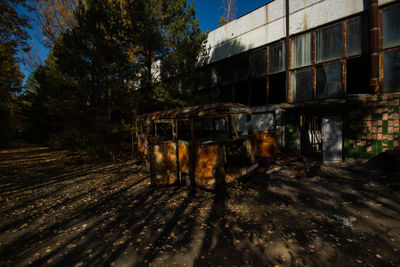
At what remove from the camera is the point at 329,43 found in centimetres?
889

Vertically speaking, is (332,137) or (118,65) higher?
(118,65)

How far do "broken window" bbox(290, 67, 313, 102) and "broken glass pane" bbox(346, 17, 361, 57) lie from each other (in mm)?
1772

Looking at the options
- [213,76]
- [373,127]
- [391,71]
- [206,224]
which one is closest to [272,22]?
[213,76]

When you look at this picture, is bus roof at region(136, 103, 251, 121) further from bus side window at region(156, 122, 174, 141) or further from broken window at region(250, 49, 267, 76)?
broken window at region(250, 49, 267, 76)

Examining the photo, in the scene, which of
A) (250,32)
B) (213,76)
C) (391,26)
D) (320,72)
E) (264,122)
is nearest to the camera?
(391,26)

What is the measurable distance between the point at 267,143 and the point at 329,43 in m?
6.28

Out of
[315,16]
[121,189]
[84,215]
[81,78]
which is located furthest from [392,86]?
[81,78]

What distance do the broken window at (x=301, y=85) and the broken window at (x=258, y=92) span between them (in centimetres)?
181

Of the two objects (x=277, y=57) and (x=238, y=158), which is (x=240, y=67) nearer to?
(x=277, y=57)

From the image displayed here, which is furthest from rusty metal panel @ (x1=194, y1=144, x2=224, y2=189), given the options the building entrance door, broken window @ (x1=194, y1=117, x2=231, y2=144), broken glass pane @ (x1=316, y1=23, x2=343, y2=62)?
broken glass pane @ (x1=316, y1=23, x2=343, y2=62)

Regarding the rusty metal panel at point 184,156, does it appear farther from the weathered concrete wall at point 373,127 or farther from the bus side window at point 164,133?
the weathered concrete wall at point 373,127

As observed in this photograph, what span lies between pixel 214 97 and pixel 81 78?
8931 mm

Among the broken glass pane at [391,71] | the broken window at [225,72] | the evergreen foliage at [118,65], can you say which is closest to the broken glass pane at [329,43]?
the broken glass pane at [391,71]

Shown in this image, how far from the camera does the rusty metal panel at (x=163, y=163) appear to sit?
5457 millimetres
